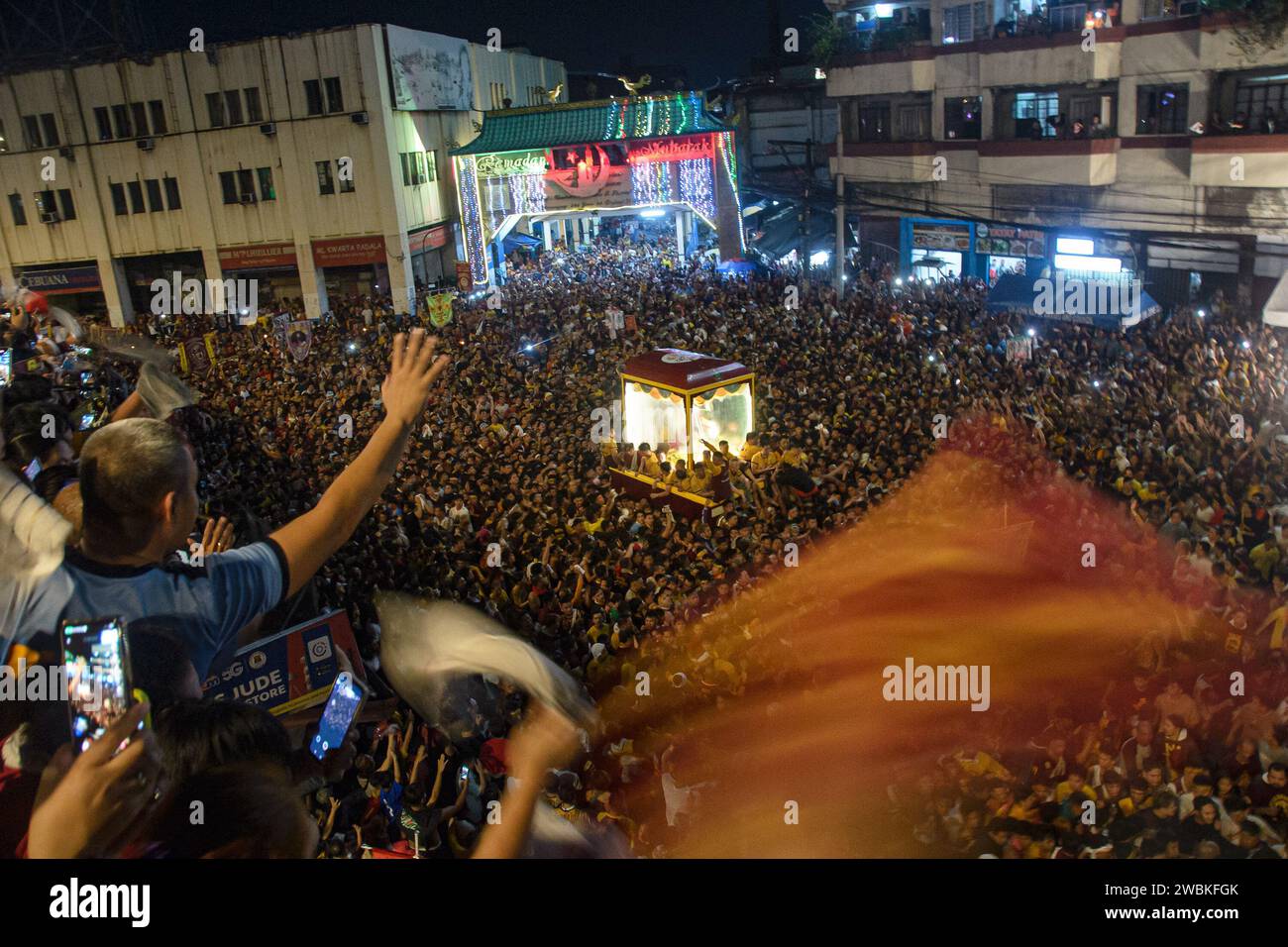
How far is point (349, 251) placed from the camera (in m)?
27.8

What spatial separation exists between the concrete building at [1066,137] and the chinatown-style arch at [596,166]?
4.07 metres

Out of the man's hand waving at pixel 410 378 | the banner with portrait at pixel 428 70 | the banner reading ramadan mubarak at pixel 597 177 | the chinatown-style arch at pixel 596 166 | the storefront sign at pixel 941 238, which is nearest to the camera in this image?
the man's hand waving at pixel 410 378

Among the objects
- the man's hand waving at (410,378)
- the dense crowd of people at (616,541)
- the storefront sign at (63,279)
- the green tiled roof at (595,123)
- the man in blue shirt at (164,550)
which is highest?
the green tiled roof at (595,123)

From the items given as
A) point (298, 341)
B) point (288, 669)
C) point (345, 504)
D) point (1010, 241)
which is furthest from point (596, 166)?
point (345, 504)

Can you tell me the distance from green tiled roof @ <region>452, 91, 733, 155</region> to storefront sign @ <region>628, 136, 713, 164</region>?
8.3 inches

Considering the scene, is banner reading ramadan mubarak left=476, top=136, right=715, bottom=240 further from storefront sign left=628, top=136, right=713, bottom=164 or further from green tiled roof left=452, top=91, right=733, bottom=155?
green tiled roof left=452, top=91, right=733, bottom=155

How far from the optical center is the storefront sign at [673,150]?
2527 centimetres

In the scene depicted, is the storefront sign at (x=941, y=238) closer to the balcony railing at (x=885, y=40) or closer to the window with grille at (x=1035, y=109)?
the window with grille at (x=1035, y=109)

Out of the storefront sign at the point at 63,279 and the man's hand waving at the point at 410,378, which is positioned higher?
the man's hand waving at the point at 410,378

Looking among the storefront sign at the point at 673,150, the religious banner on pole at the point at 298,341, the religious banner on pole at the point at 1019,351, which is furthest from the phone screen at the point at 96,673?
the storefront sign at the point at 673,150

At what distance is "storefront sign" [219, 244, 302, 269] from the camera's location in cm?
2814

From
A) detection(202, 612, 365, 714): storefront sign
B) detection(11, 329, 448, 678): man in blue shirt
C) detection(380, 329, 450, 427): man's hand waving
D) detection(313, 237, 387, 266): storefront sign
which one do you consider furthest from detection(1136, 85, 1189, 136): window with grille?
detection(11, 329, 448, 678): man in blue shirt

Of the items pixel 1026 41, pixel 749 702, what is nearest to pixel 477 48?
pixel 1026 41
